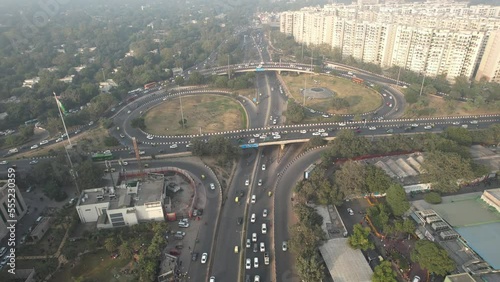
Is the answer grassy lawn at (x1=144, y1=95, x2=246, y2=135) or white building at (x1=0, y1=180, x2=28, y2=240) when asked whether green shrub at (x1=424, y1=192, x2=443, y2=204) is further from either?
white building at (x1=0, y1=180, x2=28, y2=240)

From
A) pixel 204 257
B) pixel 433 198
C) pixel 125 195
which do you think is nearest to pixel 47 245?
pixel 125 195

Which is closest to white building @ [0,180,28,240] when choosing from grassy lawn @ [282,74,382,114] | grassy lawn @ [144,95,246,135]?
grassy lawn @ [144,95,246,135]

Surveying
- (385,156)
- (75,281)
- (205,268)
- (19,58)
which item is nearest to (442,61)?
(385,156)

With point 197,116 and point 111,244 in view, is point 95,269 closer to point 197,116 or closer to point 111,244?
point 111,244

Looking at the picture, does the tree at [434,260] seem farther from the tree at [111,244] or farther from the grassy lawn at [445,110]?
the grassy lawn at [445,110]

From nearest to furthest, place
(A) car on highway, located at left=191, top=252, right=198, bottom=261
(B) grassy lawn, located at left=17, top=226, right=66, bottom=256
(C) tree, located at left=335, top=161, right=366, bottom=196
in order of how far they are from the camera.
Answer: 1. (A) car on highway, located at left=191, top=252, right=198, bottom=261
2. (B) grassy lawn, located at left=17, top=226, right=66, bottom=256
3. (C) tree, located at left=335, top=161, right=366, bottom=196

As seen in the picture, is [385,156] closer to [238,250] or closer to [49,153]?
[238,250]

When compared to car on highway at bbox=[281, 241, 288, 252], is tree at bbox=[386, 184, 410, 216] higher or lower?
higher

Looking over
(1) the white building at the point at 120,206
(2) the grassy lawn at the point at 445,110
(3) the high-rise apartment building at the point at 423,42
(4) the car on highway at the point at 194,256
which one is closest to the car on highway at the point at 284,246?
(4) the car on highway at the point at 194,256
